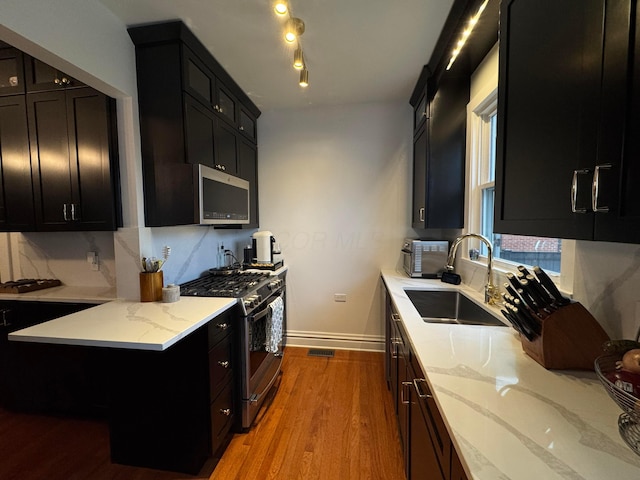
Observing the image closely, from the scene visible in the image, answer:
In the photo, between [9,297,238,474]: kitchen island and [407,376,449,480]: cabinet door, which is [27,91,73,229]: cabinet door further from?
[407,376,449,480]: cabinet door

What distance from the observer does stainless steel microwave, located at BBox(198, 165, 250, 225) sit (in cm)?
182

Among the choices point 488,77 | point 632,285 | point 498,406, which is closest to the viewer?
point 498,406

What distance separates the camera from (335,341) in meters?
3.01

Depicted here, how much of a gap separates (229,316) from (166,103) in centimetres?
146

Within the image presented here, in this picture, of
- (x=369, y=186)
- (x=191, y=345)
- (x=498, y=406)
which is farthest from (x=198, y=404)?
(x=369, y=186)

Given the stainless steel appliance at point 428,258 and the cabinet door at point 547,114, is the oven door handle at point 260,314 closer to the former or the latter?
the stainless steel appliance at point 428,258

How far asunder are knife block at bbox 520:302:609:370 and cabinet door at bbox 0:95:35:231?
302 centimetres

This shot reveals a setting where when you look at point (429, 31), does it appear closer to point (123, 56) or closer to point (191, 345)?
point (123, 56)

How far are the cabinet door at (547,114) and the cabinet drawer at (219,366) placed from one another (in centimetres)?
156

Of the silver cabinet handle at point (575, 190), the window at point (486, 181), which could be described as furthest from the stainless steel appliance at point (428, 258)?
the silver cabinet handle at point (575, 190)

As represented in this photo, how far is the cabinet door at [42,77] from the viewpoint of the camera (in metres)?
1.74

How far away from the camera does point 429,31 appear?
5.83ft

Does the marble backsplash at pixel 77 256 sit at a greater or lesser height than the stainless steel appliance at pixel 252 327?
greater

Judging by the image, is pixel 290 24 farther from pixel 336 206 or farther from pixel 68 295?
pixel 68 295
